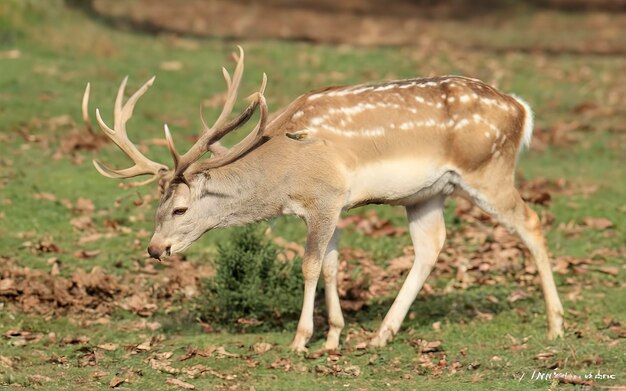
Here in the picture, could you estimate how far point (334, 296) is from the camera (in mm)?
9734

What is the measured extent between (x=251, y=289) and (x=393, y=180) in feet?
5.32

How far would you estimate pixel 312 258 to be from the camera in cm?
940

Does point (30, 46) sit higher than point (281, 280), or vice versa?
point (30, 46)

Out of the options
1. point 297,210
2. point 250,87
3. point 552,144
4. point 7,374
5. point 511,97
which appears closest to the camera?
point 7,374

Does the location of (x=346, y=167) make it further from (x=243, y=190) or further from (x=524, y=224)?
(x=524, y=224)

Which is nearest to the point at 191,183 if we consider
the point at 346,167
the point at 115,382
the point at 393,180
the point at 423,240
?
the point at 346,167

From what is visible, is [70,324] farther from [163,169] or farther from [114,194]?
[114,194]

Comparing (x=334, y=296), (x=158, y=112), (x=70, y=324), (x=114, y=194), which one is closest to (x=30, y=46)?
(x=158, y=112)

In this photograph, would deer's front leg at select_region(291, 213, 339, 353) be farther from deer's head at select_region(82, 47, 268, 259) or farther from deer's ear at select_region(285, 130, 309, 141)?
deer's head at select_region(82, 47, 268, 259)

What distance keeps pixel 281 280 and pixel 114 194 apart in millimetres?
3670

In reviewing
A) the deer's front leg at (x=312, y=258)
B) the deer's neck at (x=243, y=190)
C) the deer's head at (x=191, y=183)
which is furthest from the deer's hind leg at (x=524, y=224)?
A: the deer's head at (x=191, y=183)

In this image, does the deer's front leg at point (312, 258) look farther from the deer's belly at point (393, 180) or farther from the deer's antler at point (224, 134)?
the deer's antler at point (224, 134)

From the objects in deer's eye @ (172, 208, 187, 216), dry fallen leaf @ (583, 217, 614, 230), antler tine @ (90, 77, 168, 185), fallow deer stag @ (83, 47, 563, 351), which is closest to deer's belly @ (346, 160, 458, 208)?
fallow deer stag @ (83, 47, 563, 351)

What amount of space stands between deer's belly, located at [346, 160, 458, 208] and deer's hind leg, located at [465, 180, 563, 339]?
0.34 m
